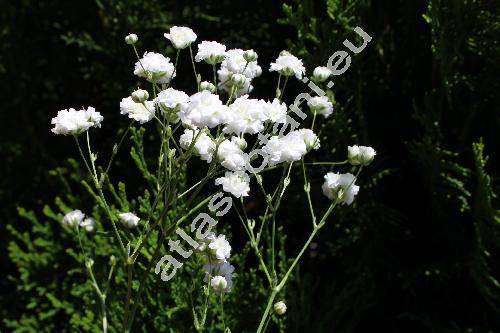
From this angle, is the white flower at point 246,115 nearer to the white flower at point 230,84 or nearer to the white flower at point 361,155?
the white flower at point 230,84

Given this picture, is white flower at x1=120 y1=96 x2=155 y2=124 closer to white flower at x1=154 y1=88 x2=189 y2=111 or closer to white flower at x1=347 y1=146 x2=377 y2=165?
white flower at x1=154 y1=88 x2=189 y2=111

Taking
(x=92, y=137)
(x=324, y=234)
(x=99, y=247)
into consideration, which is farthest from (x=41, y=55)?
(x=324, y=234)

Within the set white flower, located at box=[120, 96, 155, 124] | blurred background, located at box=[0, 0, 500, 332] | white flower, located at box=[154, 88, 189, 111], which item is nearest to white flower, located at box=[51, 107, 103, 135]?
white flower, located at box=[120, 96, 155, 124]

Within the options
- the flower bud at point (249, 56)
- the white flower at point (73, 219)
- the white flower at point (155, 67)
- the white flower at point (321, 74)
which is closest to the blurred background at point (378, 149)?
the white flower at point (321, 74)

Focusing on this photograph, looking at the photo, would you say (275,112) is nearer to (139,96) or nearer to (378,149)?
(139,96)

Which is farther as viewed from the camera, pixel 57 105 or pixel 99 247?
pixel 57 105

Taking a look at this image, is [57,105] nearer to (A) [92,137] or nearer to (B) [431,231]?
(A) [92,137]
